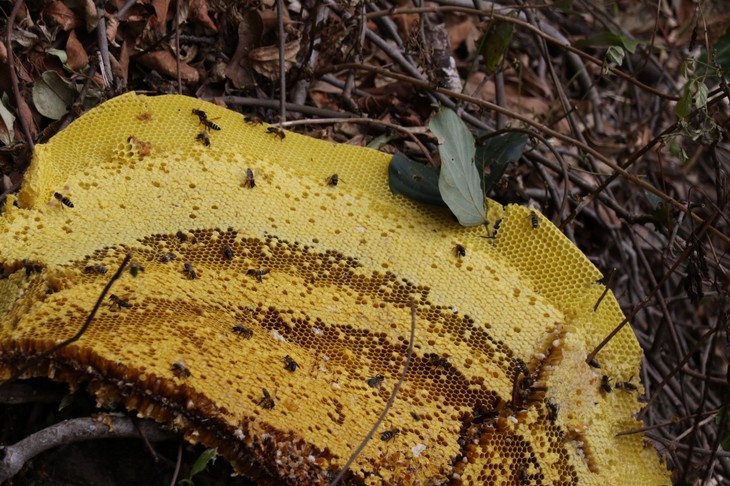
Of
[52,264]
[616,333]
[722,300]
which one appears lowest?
[52,264]

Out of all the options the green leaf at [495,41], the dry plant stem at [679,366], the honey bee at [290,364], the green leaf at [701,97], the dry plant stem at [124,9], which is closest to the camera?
the honey bee at [290,364]

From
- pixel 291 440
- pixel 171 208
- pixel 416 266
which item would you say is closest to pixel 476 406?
pixel 416 266

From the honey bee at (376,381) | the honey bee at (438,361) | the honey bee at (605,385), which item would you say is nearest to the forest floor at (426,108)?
the honey bee at (605,385)

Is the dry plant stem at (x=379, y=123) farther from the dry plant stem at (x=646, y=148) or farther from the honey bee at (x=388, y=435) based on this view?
the honey bee at (x=388, y=435)

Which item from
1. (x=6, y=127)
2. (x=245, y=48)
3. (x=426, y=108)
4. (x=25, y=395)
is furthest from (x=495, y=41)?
(x=25, y=395)

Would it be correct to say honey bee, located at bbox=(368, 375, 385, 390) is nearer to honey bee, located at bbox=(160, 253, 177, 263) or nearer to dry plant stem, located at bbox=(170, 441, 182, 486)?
dry plant stem, located at bbox=(170, 441, 182, 486)

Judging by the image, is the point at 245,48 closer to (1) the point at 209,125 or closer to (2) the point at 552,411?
(1) the point at 209,125

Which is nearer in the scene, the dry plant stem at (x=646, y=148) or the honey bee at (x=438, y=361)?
the honey bee at (x=438, y=361)

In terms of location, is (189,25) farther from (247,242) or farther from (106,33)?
(247,242)
